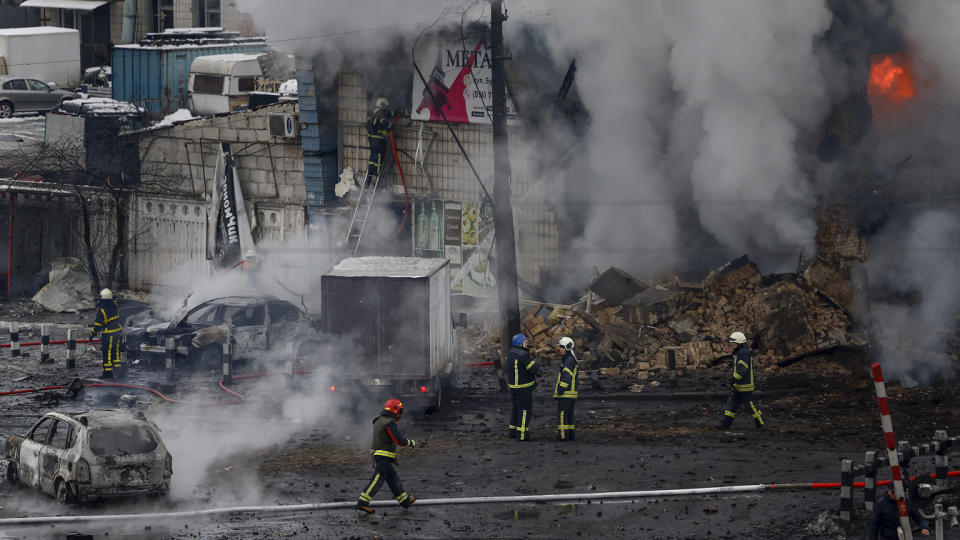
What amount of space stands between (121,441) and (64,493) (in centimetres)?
79

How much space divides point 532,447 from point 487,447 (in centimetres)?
58

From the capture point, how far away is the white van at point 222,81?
1352 inches

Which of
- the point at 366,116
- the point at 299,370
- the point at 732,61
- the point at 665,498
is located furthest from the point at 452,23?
the point at 665,498

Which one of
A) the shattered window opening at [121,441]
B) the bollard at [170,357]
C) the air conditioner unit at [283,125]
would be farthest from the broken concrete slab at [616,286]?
the shattered window opening at [121,441]

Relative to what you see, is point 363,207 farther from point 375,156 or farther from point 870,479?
point 870,479

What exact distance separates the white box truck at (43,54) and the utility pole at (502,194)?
26.5 m

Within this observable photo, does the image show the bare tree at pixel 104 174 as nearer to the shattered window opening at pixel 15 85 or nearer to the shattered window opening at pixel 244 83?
the shattered window opening at pixel 244 83

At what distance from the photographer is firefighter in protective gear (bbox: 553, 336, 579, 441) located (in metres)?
15.8

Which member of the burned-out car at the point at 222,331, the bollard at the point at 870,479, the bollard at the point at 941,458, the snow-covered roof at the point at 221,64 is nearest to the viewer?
the bollard at the point at 870,479

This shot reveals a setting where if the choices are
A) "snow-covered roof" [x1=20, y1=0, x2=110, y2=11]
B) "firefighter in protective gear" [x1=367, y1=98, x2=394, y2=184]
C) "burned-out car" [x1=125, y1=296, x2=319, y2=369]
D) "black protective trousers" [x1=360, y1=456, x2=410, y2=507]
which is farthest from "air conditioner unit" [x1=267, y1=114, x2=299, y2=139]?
"snow-covered roof" [x1=20, y1=0, x2=110, y2=11]

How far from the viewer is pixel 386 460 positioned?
12828mm

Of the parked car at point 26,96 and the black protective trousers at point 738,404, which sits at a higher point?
the parked car at point 26,96

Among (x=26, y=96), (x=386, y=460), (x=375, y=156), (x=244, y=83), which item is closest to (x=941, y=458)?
(x=386, y=460)

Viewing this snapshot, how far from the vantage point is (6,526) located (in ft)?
40.3
